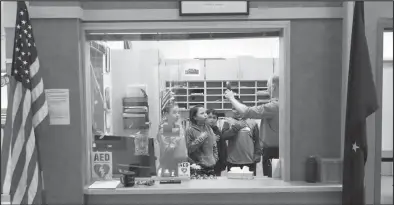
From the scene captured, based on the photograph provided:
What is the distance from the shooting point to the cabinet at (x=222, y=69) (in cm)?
503

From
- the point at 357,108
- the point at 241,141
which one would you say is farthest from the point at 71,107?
the point at 357,108

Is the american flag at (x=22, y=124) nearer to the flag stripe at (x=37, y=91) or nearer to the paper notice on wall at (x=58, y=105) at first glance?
the flag stripe at (x=37, y=91)

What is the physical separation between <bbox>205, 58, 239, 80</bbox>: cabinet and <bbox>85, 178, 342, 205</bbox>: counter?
234 centimetres

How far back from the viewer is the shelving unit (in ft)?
14.9

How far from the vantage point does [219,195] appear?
9.56ft

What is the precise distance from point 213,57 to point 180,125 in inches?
62.2

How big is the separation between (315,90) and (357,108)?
40cm

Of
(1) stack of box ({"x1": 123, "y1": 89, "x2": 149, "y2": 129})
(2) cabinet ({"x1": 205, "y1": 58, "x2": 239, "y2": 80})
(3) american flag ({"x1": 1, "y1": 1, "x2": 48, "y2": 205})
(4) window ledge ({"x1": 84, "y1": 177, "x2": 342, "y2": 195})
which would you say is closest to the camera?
(3) american flag ({"x1": 1, "y1": 1, "x2": 48, "y2": 205})

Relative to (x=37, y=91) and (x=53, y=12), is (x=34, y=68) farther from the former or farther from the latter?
(x=53, y=12)

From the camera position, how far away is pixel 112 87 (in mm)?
3986

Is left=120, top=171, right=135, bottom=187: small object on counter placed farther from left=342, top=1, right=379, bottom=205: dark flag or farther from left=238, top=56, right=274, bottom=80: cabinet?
left=238, top=56, right=274, bottom=80: cabinet

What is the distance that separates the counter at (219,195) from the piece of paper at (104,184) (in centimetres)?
3

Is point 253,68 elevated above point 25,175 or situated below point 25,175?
above

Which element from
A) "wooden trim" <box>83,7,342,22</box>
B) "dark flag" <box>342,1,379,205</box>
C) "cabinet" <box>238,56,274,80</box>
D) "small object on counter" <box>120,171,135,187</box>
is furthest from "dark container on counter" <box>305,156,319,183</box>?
"cabinet" <box>238,56,274,80</box>
